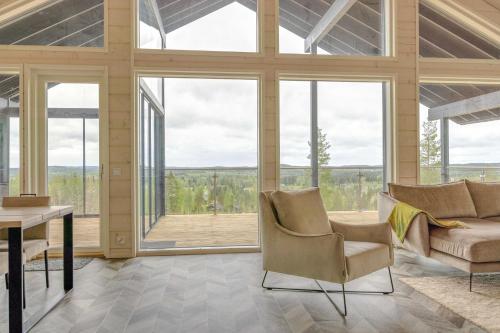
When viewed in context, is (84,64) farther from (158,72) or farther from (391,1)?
(391,1)

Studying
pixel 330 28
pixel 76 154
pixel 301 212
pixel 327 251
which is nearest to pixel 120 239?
pixel 76 154

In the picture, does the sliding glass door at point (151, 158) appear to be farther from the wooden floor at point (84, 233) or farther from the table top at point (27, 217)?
the table top at point (27, 217)

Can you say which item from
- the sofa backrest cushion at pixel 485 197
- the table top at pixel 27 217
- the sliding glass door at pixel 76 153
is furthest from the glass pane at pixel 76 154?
the sofa backrest cushion at pixel 485 197

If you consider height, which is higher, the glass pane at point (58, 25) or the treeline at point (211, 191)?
the glass pane at point (58, 25)

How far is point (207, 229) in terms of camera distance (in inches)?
193

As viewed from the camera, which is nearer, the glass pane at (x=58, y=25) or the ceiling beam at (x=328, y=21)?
the glass pane at (x=58, y=25)

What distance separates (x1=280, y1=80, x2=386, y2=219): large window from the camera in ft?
15.3

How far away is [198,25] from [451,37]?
135 inches

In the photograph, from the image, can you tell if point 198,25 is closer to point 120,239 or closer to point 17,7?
point 17,7

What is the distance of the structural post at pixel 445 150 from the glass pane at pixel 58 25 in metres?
4.68

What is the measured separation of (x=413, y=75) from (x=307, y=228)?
2.91 m

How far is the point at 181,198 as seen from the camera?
4766 millimetres

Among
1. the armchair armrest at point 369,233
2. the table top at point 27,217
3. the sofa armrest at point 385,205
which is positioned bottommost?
the armchair armrest at point 369,233

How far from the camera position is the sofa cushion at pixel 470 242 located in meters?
2.96
